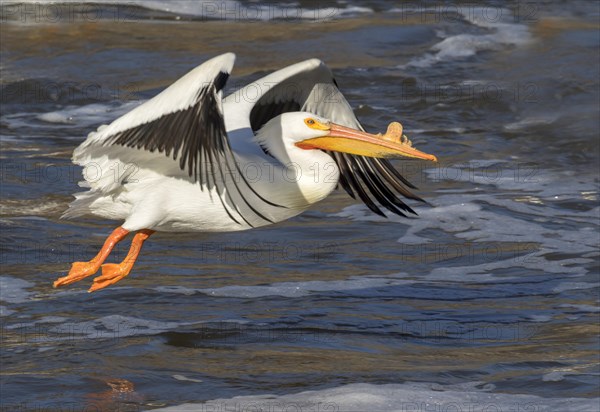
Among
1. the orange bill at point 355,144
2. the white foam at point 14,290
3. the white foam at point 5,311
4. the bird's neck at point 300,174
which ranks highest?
the orange bill at point 355,144

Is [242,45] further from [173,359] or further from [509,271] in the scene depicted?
[173,359]

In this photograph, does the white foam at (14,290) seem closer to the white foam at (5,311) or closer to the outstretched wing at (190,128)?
the white foam at (5,311)

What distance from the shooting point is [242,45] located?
1759 cm

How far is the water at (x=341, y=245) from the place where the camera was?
8.55 meters

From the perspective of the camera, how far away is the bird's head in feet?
27.5

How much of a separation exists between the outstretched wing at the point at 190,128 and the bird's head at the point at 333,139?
58 cm

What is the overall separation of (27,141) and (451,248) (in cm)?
528

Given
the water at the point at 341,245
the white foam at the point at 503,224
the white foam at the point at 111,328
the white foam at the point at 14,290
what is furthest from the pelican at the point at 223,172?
the white foam at the point at 503,224

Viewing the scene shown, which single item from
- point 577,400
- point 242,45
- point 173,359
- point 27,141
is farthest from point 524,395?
point 242,45

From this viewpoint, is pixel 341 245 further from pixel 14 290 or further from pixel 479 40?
pixel 479 40

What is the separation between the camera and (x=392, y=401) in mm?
8211

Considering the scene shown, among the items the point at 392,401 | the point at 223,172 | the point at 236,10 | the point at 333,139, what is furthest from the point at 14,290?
the point at 236,10

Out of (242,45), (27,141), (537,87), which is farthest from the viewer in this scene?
(242,45)

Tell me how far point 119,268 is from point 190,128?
155 cm
